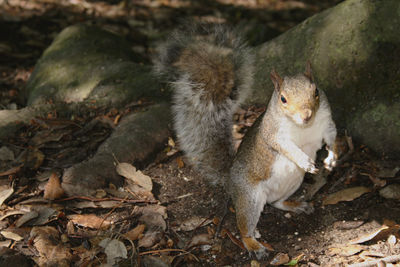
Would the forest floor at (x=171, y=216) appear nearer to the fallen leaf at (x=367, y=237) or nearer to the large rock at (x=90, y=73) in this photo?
the fallen leaf at (x=367, y=237)

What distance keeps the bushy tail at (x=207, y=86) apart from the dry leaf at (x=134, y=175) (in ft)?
0.89

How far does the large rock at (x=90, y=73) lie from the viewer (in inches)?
119

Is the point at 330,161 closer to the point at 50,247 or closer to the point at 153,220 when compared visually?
the point at 153,220

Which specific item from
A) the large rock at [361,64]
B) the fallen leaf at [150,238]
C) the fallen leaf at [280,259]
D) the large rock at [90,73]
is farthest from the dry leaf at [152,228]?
the large rock at [361,64]

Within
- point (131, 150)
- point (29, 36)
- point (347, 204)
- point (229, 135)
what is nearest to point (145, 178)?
point (131, 150)

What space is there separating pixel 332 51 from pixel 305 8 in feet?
8.72

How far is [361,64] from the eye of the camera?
94.2 inches

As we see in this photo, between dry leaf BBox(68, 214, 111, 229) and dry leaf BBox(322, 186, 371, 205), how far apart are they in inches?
45.8

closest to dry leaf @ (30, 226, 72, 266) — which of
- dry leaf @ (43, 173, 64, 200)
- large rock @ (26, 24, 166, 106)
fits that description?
dry leaf @ (43, 173, 64, 200)

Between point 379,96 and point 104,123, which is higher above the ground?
point 379,96

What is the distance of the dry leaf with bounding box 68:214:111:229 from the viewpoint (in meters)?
2.01

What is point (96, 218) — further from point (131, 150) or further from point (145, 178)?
point (131, 150)

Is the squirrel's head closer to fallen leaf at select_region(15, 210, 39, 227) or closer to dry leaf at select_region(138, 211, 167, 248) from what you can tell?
dry leaf at select_region(138, 211, 167, 248)

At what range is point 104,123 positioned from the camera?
2.70 m
